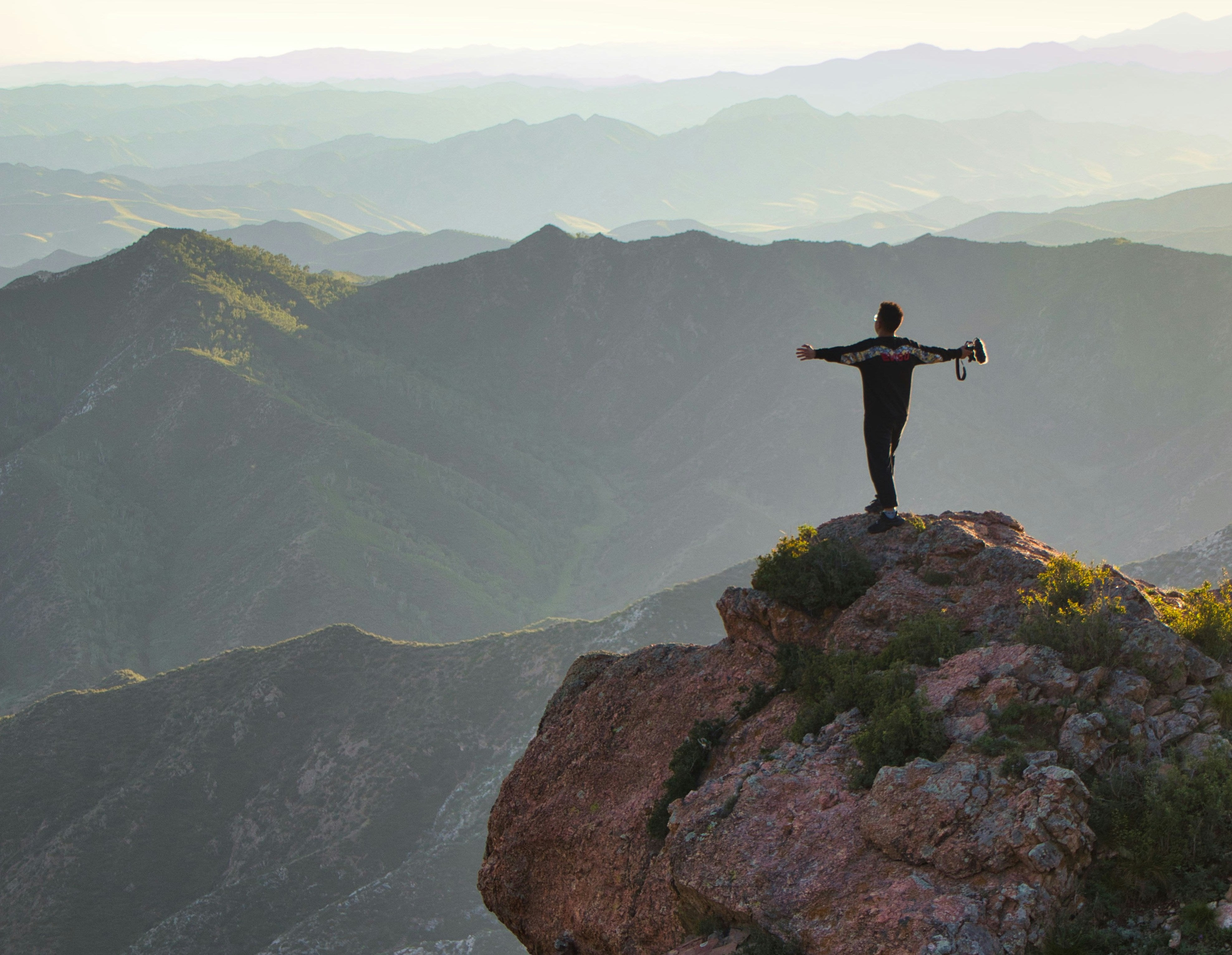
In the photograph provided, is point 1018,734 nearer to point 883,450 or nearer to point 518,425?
point 883,450

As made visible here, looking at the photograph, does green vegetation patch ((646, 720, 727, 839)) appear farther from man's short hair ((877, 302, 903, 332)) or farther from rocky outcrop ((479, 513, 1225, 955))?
man's short hair ((877, 302, 903, 332))

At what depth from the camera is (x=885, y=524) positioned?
9758 mm

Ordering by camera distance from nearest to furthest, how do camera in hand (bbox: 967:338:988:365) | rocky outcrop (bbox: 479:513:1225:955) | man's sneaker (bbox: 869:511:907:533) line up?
rocky outcrop (bbox: 479:513:1225:955)
camera in hand (bbox: 967:338:988:365)
man's sneaker (bbox: 869:511:907:533)

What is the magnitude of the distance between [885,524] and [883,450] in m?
0.87

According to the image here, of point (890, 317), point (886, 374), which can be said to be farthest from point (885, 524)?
point (890, 317)

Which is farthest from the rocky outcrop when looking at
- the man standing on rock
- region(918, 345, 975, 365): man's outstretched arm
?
region(918, 345, 975, 365): man's outstretched arm

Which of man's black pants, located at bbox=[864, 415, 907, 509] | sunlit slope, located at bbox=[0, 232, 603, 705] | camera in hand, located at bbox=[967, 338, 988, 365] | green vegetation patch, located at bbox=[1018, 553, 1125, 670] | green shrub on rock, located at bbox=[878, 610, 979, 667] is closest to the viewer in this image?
green vegetation patch, located at bbox=[1018, 553, 1125, 670]

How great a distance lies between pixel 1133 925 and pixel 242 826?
130ft

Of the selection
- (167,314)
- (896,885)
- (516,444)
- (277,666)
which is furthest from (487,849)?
(167,314)

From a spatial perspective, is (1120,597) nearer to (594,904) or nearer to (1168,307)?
(594,904)

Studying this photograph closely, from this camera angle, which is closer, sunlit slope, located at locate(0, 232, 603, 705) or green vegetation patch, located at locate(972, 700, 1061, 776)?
green vegetation patch, located at locate(972, 700, 1061, 776)

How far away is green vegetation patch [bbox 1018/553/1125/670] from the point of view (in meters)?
6.96

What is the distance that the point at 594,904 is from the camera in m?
7.95

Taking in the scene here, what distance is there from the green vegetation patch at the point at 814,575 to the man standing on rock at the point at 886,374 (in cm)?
86
